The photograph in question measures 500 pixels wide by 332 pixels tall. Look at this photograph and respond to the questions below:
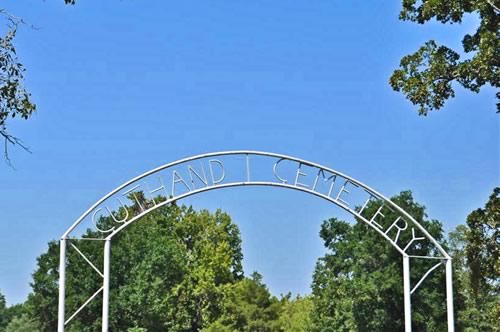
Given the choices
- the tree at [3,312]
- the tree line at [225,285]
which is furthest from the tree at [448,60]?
the tree at [3,312]

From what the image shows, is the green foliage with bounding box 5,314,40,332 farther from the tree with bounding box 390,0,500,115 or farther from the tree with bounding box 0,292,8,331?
the tree with bounding box 390,0,500,115

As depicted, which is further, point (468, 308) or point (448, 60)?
point (468, 308)

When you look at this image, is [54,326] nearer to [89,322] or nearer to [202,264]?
[89,322]

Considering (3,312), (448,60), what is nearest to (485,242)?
(448,60)

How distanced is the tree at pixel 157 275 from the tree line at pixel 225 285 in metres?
0.05

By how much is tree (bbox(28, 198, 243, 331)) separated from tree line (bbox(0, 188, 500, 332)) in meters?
0.05

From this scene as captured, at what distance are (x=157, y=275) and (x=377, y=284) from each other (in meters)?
11.7

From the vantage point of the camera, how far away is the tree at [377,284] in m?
34.9

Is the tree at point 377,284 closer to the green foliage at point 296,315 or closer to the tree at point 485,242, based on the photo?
the green foliage at point 296,315

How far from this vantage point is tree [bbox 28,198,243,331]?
38.9 meters

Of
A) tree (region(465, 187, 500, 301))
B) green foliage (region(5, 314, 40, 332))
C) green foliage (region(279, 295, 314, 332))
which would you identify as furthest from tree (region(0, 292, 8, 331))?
tree (region(465, 187, 500, 301))

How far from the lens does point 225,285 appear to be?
157 feet

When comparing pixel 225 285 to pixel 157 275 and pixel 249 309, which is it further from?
pixel 157 275

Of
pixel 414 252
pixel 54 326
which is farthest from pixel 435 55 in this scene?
pixel 54 326
